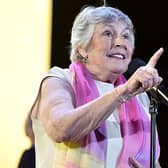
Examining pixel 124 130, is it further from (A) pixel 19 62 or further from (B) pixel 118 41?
(A) pixel 19 62

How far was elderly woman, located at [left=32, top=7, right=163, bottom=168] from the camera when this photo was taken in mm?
1358

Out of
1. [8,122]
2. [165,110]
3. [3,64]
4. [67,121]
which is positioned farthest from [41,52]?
[67,121]

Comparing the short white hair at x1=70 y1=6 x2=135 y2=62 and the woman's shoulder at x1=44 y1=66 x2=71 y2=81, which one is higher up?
the short white hair at x1=70 y1=6 x2=135 y2=62

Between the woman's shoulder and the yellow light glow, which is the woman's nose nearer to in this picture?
the woman's shoulder

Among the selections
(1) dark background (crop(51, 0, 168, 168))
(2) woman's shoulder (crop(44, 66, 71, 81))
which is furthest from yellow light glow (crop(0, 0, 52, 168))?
(2) woman's shoulder (crop(44, 66, 71, 81))

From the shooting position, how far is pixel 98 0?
9.04ft

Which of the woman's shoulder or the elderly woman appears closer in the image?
the elderly woman

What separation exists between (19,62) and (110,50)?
1312mm

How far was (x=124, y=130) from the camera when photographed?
61.1 inches

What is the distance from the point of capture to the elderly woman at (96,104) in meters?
1.36

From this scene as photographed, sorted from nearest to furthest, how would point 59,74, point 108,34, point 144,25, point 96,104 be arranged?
point 96,104, point 59,74, point 108,34, point 144,25

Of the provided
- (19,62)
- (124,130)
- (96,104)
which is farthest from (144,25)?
(96,104)

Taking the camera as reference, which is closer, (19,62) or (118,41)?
(118,41)

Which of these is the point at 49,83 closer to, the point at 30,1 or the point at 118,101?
the point at 118,101
